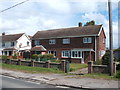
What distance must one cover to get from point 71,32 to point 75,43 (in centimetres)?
274

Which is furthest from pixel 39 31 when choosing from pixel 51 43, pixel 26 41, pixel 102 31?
pixel 102 31

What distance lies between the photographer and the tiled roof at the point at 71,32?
30.7 m

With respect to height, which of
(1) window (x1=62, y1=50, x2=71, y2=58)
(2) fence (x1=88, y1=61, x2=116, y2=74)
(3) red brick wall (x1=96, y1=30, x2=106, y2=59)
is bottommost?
(2) fence (x1=88, y1=61, x2=116, y2=74)

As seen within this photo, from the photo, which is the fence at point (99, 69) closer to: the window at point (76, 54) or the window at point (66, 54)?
the window at point (76, 54)

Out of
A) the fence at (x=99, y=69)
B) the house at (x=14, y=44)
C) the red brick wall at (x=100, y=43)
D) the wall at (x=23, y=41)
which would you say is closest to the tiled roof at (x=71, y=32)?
the red brick wall at (x=100, y=43)

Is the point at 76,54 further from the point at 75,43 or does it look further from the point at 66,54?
the point at 66,54

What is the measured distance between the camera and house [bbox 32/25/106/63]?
97.7ft

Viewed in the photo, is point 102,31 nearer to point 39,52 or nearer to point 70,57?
point 70,57

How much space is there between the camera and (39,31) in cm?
4134

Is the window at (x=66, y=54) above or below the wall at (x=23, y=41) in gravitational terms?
below

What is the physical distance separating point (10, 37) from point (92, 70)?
131ft

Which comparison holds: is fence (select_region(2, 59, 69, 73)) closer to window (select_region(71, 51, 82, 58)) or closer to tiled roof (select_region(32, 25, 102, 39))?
window (select_region(71, 51, 82, 58))

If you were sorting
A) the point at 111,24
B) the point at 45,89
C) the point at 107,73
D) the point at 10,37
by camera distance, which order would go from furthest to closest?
the point at 10,37 < the point at 107,73 < the point at 111,24 < the point at 45,89

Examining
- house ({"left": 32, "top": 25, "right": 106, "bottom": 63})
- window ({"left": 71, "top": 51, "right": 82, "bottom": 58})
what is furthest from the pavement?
window ({"left": 71, "top": 51, "right": 82, "bottom": 58})
